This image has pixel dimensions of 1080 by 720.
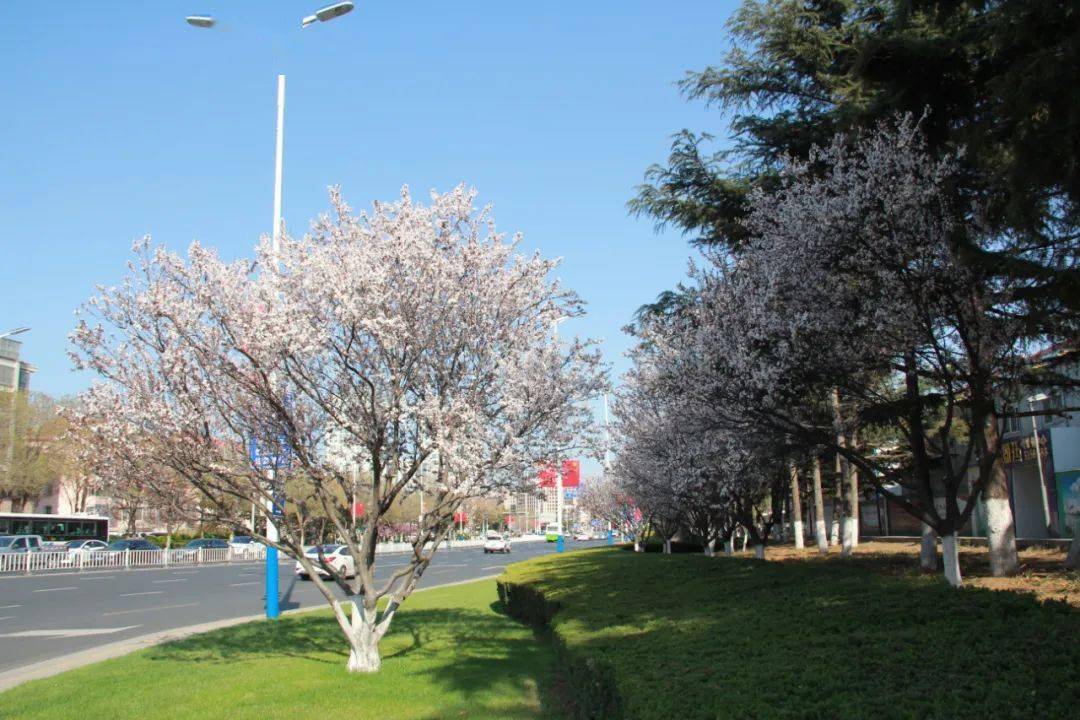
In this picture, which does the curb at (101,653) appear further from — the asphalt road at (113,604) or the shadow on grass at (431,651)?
the shadow on grass at (431,651)

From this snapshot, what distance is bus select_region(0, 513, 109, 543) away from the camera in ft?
156

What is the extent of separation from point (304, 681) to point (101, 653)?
5416 mm

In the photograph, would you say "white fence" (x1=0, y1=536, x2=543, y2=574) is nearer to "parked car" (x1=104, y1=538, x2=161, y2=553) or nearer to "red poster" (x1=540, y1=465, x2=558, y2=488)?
"parked car" (x1=104, y1=538, x2=161, y2=553)

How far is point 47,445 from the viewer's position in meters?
52.6

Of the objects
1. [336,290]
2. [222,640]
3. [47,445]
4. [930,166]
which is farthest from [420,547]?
[47,445]

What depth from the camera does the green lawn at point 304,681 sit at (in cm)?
803

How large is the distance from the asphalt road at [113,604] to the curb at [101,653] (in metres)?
0.40

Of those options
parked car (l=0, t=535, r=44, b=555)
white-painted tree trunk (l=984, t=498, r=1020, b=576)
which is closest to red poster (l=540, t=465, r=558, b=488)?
white-painted tree trunk (l=984, t=498, r=1020, b=576)

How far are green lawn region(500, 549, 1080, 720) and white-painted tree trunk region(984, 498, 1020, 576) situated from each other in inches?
122

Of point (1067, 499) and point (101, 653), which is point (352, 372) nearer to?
point (101, 653)

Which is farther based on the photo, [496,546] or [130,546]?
[496,546]

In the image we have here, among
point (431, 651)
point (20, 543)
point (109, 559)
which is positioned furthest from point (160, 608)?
point (20, 543)

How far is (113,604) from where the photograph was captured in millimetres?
21891

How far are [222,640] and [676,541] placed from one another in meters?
21.9
